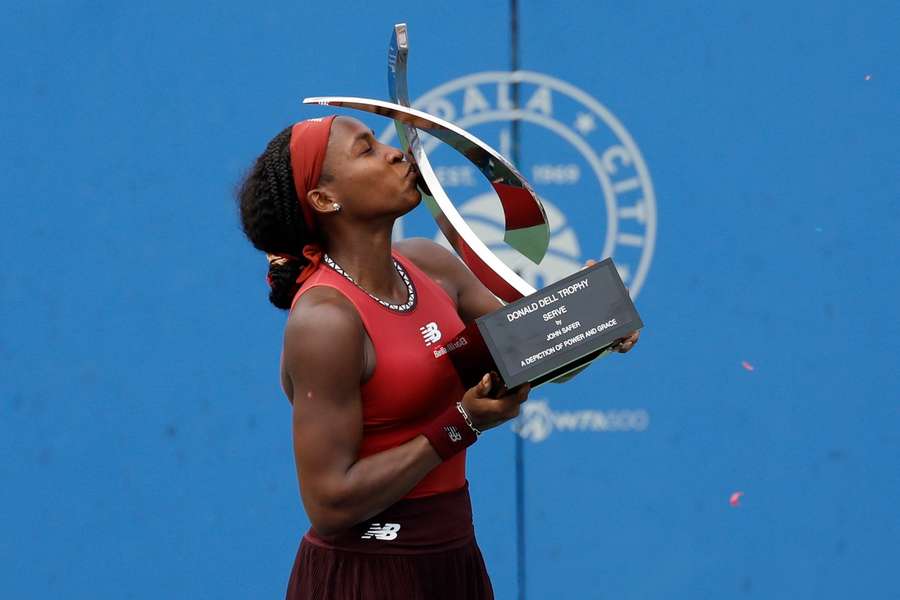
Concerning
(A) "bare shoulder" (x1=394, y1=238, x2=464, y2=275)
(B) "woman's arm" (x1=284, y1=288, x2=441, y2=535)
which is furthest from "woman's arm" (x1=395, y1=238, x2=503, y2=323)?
(B) "woman's arm" (x1=284, y1=288, x2=441, y2=535)

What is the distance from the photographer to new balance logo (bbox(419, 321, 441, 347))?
2.00m

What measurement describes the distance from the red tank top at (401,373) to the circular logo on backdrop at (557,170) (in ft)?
3.12

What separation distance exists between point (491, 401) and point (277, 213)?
0.45 m

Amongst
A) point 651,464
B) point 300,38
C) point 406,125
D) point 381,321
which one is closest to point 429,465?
point 381,321

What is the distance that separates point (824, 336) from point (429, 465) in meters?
1.38

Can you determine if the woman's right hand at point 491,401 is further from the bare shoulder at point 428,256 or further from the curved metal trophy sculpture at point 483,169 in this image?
the bare shoulder at point 428,256

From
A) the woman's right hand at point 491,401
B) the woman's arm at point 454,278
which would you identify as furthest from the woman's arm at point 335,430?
the woman's arm at point 454,278

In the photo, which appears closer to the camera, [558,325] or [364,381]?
[558,325]

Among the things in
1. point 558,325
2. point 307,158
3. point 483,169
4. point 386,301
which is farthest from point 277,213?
point 558,325

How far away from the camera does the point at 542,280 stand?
2.99 m

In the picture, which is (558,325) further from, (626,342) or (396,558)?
(396,558)

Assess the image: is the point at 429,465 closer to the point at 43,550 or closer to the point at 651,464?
the point at 651,464

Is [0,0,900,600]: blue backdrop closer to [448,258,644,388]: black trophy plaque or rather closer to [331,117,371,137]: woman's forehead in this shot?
[331,117,371,137]: woman's forehead

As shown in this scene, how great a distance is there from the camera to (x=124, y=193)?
3.03m
